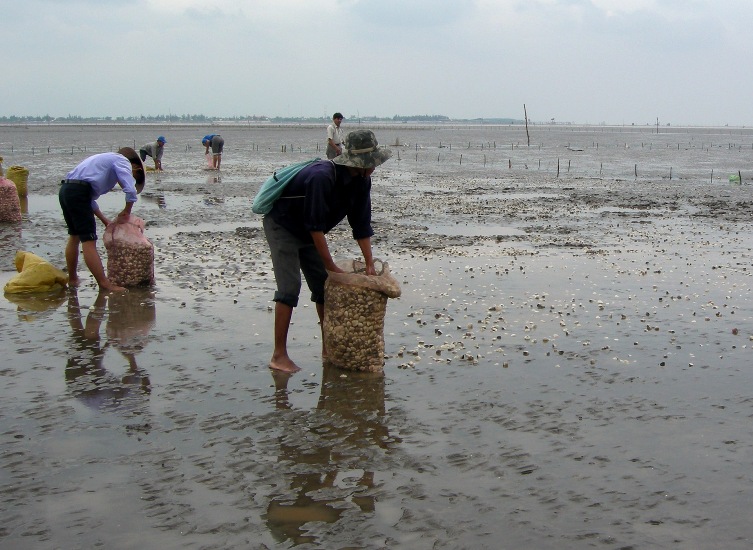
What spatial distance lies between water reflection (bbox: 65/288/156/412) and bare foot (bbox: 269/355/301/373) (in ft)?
3.19

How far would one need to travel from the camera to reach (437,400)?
583cm

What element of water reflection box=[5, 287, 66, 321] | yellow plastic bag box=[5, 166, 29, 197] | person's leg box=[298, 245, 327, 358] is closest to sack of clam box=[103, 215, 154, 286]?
water reflection box=[5, 287, 66, 321]

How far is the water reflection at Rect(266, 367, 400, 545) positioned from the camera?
4.16 m

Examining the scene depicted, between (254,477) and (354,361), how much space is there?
1934 millimetres

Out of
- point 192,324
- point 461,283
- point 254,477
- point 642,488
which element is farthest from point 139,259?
point 642,488

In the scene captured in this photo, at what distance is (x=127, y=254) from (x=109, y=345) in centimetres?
228

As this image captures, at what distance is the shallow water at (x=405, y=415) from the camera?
13.4ft

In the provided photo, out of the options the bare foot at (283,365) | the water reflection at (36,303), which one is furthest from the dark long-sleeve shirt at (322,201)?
the water reflection at (36,303)

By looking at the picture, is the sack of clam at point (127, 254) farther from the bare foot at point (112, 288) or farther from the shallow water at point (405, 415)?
the shallow water at point (405, 415)

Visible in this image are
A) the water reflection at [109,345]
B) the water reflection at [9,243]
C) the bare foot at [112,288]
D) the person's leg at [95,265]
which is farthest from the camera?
the water reflection at [9,243]

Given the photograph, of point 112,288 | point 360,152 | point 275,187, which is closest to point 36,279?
point 112,288

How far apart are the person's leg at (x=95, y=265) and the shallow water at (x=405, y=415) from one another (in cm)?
21

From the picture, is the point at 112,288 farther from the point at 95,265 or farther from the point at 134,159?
the point at 134,159

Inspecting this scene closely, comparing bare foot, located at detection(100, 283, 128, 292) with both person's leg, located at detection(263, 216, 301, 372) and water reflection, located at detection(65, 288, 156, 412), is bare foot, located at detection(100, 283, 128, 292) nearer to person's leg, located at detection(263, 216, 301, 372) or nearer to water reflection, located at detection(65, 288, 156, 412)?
water reflection, located at detection(65, 288, 156, 412)
